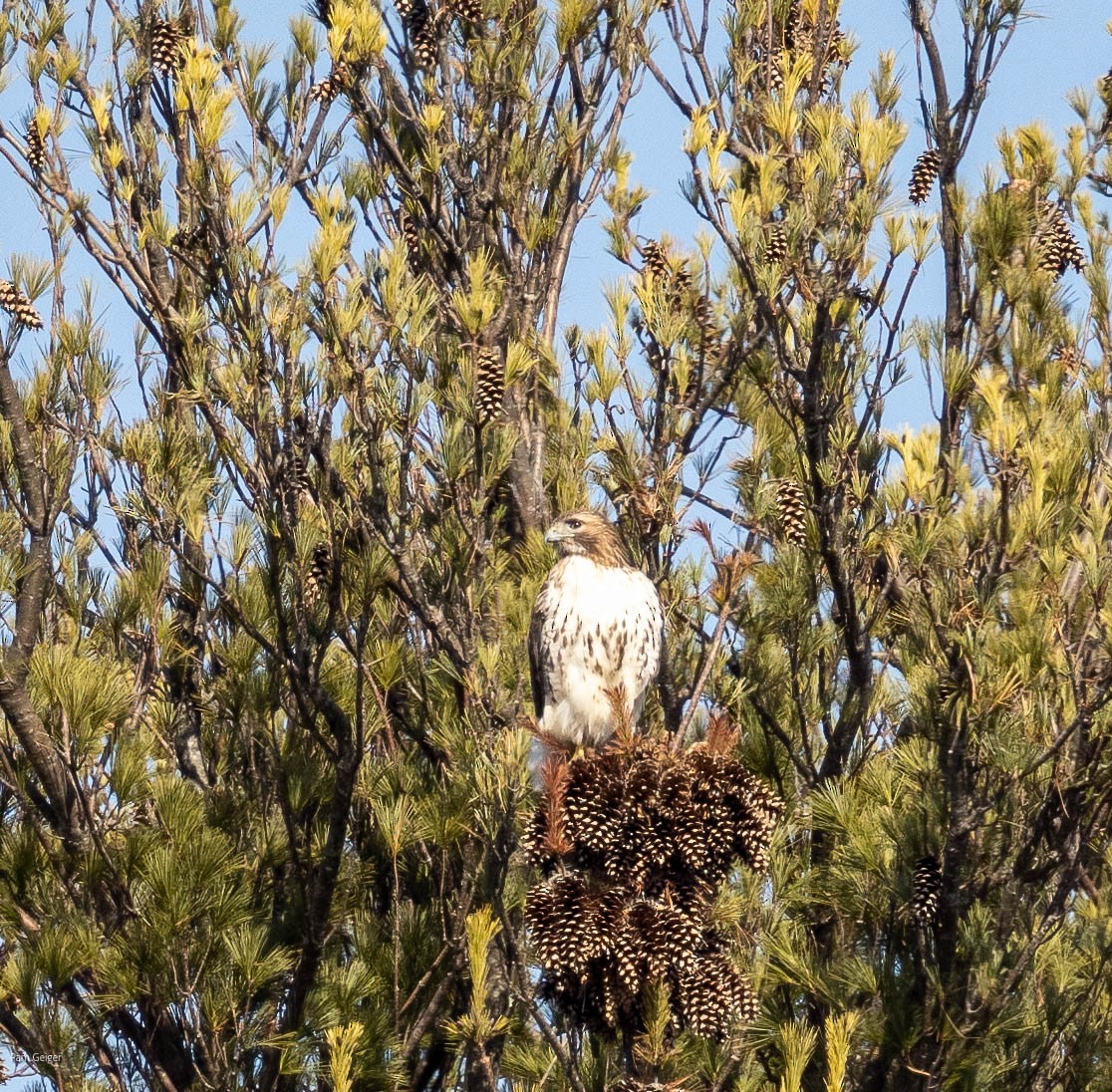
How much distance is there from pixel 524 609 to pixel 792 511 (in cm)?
138

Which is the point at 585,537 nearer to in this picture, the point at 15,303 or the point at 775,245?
the point at 775,245

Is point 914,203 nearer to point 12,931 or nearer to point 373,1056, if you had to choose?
point 373,1056

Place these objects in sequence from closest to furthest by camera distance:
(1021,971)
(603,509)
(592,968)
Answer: (592,968) < (1021,971) < (603,509)

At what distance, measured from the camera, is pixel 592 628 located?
6996mm

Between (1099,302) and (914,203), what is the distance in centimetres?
87

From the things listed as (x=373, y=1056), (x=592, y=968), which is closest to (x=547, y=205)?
(x=373, y=1056)

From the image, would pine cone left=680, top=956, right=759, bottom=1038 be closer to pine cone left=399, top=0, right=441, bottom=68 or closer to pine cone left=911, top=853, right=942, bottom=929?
pine cone left=911, top=853, right=942, bottom=929

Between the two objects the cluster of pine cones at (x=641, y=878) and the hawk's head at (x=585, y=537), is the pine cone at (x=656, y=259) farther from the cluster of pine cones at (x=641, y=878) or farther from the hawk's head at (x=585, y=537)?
the cluster of pine cones at (x=641, y=878)

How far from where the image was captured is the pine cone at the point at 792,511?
6500 millimetres

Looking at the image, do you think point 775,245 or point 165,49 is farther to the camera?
point 165,49

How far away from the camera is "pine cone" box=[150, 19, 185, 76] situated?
7.45 metres

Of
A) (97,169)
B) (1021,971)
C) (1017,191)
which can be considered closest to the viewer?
(1021,971)

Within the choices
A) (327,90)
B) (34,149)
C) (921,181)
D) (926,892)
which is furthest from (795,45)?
(926,892)

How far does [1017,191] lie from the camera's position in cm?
625
